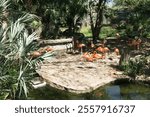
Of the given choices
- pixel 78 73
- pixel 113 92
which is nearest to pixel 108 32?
pixel 78 73

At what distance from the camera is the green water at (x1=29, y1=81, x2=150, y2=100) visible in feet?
41.7

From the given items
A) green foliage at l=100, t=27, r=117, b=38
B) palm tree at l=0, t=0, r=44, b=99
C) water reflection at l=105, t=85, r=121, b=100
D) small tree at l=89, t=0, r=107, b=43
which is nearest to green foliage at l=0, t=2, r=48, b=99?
palm tree at l=0, t=0, r=44, b=99

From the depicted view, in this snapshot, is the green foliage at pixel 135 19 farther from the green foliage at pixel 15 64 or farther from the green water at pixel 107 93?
the green foliage at pixel 15 64

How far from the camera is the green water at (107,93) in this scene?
12.7 m

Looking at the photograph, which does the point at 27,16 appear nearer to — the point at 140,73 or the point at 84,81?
the point at 84,81

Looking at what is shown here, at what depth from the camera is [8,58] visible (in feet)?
34.0

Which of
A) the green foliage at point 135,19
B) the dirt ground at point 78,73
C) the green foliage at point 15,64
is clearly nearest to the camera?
the green foliage at point 15,64

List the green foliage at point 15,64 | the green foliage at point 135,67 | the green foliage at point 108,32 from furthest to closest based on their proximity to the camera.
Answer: the green foliage at point 108,32
the green foliage at point 135,67
the green foliage at point 15,64

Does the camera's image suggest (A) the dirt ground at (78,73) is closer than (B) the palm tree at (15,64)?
No

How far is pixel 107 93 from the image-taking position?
1336 centimetres

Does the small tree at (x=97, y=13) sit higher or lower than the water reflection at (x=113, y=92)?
higher

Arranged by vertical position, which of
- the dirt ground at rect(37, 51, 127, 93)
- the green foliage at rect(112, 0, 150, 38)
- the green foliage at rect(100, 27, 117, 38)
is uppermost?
the green foliage at rect(112, 0, 150, 38)

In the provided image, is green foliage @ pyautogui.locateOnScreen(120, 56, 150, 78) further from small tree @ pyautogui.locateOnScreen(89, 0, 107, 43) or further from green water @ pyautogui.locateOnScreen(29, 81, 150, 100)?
small tree @ pyautogui.locateOnScreen(89, 0, 107, 43)

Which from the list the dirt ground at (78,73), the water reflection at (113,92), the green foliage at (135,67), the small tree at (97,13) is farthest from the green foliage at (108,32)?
the water reflection at (113,92)
